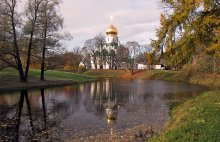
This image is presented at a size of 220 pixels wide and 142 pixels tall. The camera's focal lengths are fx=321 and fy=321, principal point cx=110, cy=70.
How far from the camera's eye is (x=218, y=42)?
2270 centimetres

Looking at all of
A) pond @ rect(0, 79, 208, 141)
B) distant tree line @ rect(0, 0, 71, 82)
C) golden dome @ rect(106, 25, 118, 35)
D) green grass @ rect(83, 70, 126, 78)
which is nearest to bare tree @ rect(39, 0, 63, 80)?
distant tree line @ rect(0, 0, 71, 82)

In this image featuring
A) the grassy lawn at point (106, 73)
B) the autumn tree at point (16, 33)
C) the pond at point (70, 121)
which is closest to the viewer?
→ the pond at point (70, 121)

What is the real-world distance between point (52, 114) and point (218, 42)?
12538mm

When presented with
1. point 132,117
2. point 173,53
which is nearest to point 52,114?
point 132,117

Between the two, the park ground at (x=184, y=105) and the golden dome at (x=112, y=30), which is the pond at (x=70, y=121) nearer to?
the park ground at (x=184, y=105)

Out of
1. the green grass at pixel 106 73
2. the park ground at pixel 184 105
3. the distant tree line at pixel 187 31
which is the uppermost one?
the distant tree line at pixel 187 31

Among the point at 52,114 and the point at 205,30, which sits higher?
the point at 205,30

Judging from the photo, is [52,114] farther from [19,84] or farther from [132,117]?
[19,84]

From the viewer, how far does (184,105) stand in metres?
21.9

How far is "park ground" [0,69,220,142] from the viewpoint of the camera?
1091 centimetres

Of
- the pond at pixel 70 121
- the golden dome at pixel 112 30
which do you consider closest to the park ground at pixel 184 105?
the pond at pixel 70 121

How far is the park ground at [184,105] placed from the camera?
10914mm

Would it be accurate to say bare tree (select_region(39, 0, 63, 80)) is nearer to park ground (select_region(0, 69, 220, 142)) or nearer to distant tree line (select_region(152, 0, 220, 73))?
park ground (select_region(0, 69, 220, 142))

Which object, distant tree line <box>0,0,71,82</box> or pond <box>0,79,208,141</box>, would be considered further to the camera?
distant tree line <box>0,0,71,82</box>
